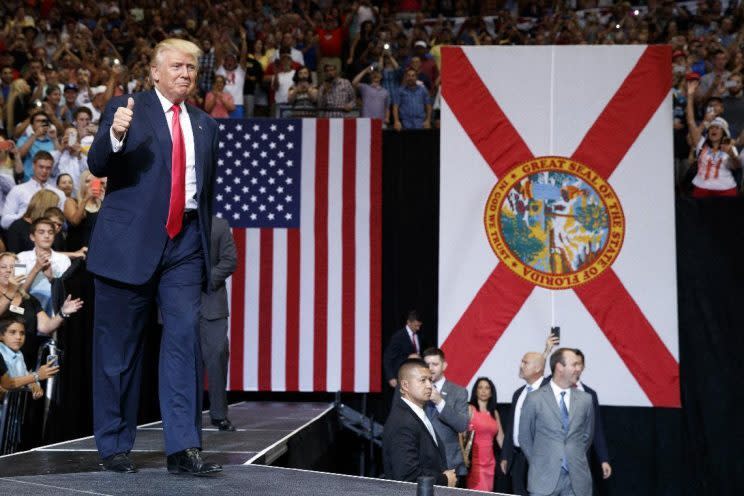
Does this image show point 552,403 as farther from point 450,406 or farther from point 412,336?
point 412,336

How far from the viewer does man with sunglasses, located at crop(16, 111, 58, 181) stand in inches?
404

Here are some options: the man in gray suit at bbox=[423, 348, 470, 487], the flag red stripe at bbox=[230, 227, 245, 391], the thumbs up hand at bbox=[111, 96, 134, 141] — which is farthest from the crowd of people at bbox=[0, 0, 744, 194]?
the thumbs up hand at bbox=[111, 96, 134, 141]

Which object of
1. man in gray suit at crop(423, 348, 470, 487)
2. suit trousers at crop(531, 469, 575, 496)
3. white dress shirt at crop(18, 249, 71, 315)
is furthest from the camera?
A: man in gray suit at crop(423, 348, 470, 487)

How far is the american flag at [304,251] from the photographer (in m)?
10.4

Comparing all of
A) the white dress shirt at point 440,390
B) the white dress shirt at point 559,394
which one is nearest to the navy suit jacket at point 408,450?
the white dress shirt at point 440,390

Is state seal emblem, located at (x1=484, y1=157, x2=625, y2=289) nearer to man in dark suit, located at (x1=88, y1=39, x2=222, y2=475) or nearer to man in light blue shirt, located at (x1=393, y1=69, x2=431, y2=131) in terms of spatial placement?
man in light blue shirt, located at (x1=393, y1=69, x2=431, y2=131)

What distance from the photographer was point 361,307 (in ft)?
34.0

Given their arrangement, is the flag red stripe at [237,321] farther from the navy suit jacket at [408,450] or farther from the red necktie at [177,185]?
the red necktie at [177,185]

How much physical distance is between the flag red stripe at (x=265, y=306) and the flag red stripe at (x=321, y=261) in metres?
0.42

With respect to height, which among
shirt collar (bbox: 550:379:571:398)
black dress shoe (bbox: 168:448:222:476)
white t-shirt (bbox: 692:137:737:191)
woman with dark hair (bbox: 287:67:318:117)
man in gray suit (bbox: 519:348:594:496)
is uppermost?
woman with dark hair (bbox: 287:67:318:117)

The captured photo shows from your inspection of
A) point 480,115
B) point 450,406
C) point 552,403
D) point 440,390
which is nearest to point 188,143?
point 552,403

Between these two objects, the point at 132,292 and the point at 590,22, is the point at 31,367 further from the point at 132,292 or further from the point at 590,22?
the point at 590,22

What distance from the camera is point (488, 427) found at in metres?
9.53

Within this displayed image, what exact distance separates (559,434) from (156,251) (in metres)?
4.03
